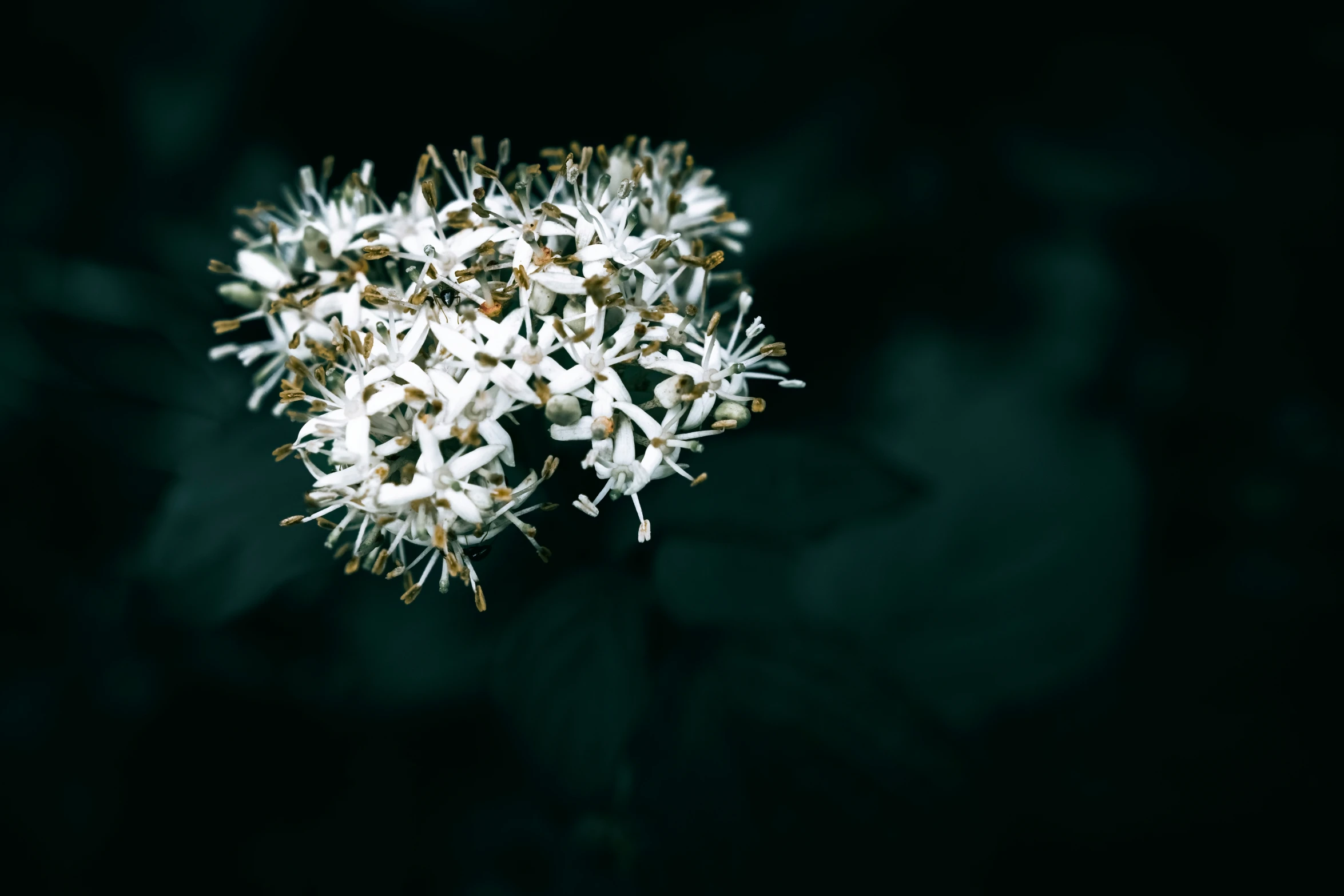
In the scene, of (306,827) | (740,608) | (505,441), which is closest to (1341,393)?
(740,608)

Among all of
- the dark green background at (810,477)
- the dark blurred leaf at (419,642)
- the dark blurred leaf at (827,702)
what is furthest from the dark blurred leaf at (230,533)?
the dark blurred leaf at (827,702)

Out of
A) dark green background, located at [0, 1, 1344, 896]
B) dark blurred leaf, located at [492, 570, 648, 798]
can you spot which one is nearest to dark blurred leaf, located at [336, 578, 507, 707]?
dark green background, located at [0, 1, 1344, 896]

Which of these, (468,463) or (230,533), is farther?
(230,533)

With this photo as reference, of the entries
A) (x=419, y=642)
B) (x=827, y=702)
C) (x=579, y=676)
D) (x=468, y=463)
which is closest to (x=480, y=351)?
(x=468, y=463)

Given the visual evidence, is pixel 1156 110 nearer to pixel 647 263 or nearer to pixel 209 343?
pixel 647 263

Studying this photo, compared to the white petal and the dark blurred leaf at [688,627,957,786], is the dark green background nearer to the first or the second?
the dark blurred leaf at [688,627,957,786]

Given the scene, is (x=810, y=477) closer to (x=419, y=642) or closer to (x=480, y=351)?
(x=480, y=351)
